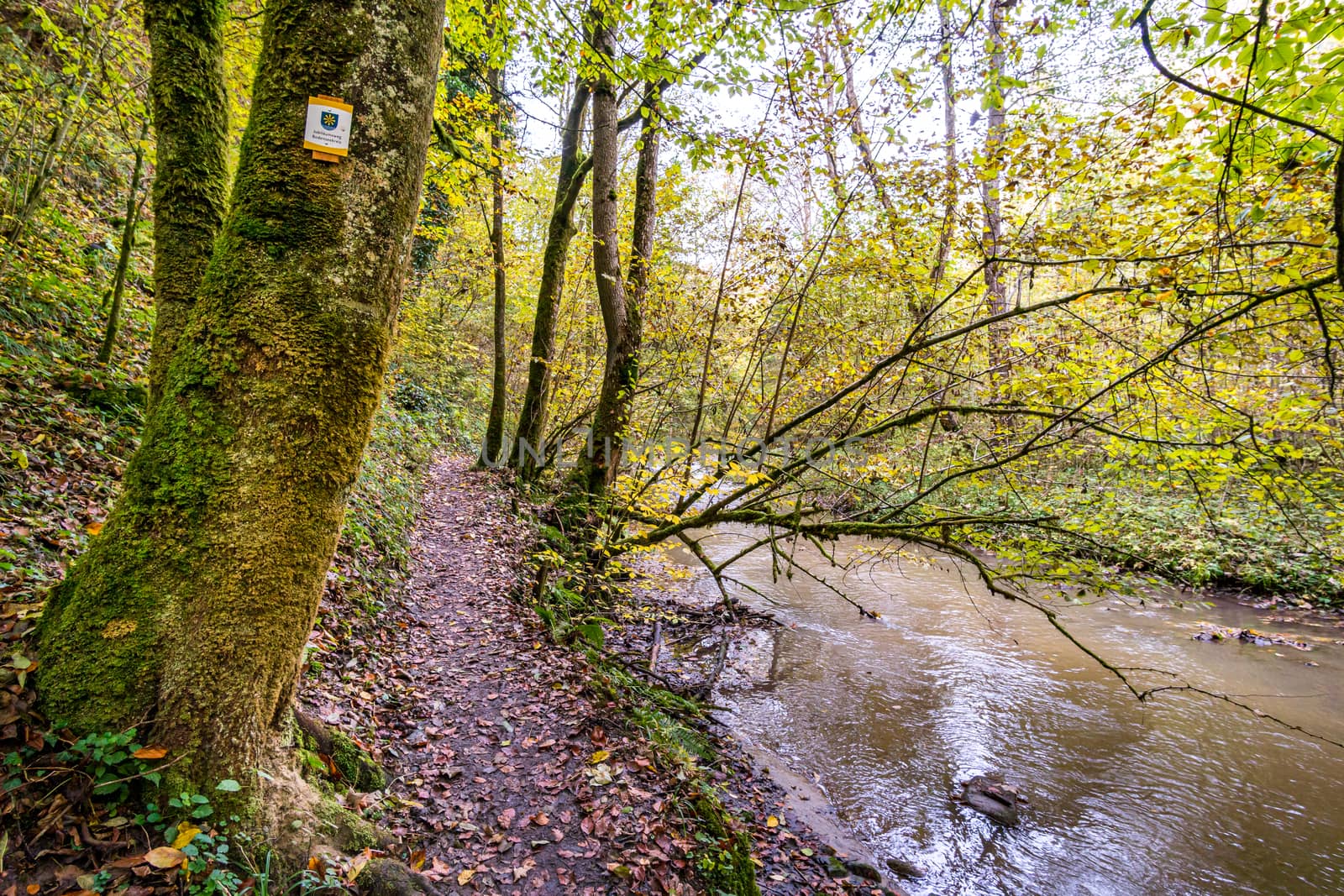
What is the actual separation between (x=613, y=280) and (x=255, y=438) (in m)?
6.15

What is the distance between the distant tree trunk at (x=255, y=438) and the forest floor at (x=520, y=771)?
134 cm

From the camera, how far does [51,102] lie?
5.19 metres

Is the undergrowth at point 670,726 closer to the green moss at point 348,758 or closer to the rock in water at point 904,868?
the rock in water at point 904,868

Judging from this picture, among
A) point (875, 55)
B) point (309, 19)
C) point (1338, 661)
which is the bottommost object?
point (1338, 661)

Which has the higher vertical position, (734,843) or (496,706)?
(496,706)

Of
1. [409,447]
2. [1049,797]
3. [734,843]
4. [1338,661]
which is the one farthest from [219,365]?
[1338,661]

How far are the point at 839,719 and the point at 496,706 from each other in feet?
14.8

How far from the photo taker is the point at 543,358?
10758 mm

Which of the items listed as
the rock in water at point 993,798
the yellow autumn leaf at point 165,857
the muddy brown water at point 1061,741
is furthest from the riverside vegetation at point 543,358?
the rock in water at point 993,798

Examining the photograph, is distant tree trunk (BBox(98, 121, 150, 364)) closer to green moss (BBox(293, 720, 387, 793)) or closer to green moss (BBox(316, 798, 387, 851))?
green moss (BBox(293, 720, 387, 793))

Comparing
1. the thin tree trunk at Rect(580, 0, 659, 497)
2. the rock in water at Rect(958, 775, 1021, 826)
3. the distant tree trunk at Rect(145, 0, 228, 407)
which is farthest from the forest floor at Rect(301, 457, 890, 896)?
the thin tree trunk at Rect(580, 0, 659, 497)

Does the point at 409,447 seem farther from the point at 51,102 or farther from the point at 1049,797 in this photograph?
the point at 1049,797

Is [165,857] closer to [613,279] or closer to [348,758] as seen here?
[348,758]

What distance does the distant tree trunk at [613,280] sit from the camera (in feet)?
25.1
